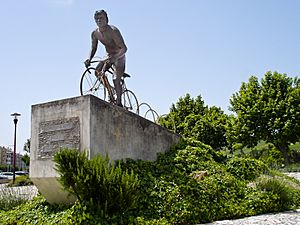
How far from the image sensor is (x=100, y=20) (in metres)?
10.3

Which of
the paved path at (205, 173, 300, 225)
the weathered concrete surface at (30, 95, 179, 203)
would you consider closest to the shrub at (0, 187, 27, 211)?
the weathered concrete surface at (30, 95, 179, 203)

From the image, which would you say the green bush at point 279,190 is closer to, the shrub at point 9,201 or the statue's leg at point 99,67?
the statue's leg at point 99,67

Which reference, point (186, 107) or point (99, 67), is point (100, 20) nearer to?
A: point (99, 67)

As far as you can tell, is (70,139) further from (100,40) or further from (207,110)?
(207,110)

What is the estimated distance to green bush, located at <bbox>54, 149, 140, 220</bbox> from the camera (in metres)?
7.10

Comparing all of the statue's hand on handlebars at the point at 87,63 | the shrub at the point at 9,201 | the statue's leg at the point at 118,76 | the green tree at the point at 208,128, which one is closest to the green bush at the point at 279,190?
the statue's leg at the point at 118,76

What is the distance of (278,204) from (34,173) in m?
6.33

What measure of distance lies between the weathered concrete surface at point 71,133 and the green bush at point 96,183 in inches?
46.3

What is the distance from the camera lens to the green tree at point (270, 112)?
89.7 feet

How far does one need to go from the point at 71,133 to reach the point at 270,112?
72.3ft

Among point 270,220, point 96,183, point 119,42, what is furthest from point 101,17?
point 270,220

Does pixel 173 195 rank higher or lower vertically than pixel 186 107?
lower

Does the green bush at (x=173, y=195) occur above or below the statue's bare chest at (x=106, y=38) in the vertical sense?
below

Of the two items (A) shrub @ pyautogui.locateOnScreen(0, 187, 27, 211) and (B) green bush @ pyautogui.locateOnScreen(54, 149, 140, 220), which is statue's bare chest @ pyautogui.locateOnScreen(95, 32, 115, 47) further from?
(A) shrub @ pyautogui.locateOnScreen(0, 187, 27, 211)
